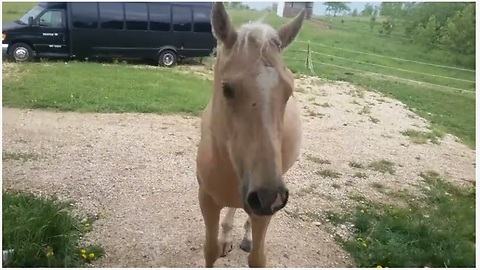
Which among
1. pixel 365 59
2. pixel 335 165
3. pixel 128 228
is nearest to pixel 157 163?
pixel 128 228

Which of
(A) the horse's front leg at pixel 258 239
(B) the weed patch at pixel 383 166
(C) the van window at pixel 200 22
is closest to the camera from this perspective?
(A) the horse's front leg at pixel 258 239

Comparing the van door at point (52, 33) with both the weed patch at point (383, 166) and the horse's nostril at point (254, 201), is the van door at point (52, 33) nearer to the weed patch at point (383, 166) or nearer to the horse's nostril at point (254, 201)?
the weed patch at point (383, 166)

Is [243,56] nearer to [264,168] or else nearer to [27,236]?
[264,168]

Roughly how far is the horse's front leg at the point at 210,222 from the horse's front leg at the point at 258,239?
0.18 metres

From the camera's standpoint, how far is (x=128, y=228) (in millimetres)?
3008

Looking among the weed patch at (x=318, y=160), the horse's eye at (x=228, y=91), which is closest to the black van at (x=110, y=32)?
the weed patch at (x=318, y=160)

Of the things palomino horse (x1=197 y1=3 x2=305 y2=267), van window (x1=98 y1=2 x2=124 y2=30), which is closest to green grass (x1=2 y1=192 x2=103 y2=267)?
palomino horse (x1=197 y1=3 x2=305 y2=267)

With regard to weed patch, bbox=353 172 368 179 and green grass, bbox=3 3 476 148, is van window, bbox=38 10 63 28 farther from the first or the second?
weed patch, bbox=353 172 368 179

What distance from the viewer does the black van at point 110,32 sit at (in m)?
6.67

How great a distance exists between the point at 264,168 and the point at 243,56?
1.21ft

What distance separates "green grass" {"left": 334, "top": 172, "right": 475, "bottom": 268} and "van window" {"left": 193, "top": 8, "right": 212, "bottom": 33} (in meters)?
4.85

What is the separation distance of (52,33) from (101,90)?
1.65 m

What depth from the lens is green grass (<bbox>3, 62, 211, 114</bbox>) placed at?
582cm

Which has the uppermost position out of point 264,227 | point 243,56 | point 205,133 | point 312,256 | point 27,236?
point 243,56
